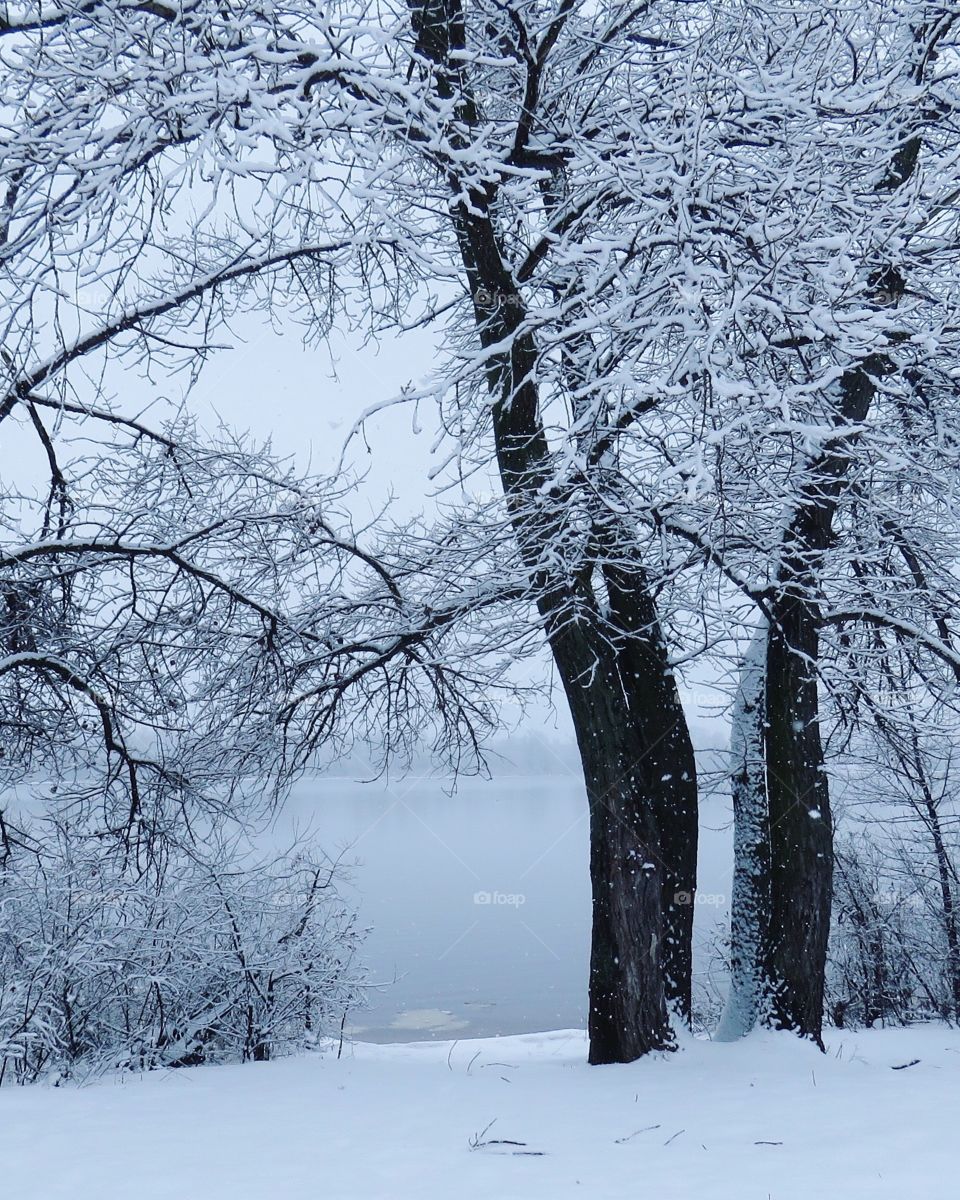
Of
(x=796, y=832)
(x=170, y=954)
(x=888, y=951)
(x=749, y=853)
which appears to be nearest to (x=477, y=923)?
(x=888, y=951)

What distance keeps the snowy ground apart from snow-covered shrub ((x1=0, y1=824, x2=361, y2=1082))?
2076 mm

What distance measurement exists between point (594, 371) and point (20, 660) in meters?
4.56

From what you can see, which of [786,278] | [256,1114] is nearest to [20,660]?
[256,1114]

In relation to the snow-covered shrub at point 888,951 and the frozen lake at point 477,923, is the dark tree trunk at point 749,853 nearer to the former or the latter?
the frozen lake at point 477,923

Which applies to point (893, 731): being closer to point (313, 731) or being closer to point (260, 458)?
point (313, 731)

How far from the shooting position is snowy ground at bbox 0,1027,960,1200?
13.5 ft

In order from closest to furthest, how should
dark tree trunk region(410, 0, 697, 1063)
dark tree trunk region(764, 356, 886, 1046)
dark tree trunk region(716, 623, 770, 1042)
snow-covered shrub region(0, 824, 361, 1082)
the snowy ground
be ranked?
the snowy ground → dark tree trunk region(410, 0, 697, 1063) → dark tree trunk region(764, 356, 886, 1046) → dark tree trunk region(716, 623, 770, 1042) → snow-covered shrub region(0, 824, 361, 1082)

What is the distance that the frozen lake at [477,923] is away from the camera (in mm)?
20438

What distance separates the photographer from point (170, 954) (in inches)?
384

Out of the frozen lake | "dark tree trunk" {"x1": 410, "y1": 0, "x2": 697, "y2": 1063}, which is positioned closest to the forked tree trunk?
"dark tree trunk" {"x1": 410, "y1": 0, "x2": 697, "y2": 1063}

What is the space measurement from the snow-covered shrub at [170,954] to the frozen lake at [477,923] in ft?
2.12

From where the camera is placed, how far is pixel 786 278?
18.7ft

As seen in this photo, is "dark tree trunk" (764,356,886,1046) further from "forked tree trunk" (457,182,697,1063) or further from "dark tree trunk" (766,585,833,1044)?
"forked tree trunk" (457,182,697,1063)

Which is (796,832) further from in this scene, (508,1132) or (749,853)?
(508,1132)
